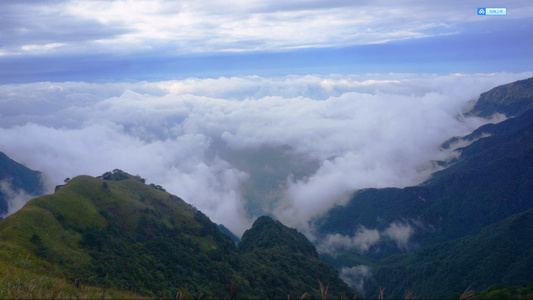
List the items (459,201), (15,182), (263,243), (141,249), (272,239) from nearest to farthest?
1. (141,249)
2. (272,239)
3. (263,243)
4. (15,182)
5. (459,201)

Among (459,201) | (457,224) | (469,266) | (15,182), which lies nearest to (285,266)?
(469,266)

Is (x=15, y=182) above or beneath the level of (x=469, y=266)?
above

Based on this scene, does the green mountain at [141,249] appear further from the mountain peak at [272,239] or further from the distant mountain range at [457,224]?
the distant mountain range at [457,224]

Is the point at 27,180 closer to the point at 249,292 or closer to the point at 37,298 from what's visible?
the point at 249,292

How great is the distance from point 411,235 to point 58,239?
4952 inches

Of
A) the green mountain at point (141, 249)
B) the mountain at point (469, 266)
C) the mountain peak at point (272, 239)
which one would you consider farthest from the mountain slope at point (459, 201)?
the green mountain at point (141, 249)

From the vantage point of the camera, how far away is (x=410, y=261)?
91000mm

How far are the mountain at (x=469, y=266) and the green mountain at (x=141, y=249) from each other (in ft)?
95.9

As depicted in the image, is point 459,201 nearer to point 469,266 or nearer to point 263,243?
point 469,266

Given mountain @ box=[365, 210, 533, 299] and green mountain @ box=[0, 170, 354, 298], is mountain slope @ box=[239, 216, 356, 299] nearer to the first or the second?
green mountain @ box=[0, 170, 354, 298]

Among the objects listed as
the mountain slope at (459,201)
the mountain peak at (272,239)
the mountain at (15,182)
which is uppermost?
the mountain at (15,182)

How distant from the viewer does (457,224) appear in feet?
389

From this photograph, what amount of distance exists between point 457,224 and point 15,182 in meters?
182

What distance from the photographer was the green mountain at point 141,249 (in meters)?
29.0
